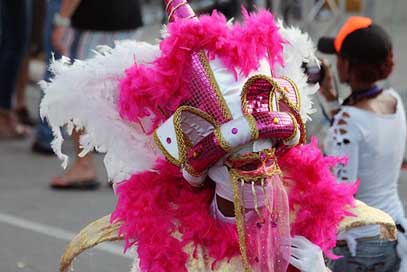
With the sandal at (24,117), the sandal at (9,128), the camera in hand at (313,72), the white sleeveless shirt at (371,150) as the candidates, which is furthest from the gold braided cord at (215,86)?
the sandal at (24,117)

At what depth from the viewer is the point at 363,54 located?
11.2 ft

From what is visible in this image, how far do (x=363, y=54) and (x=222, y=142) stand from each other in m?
1.23

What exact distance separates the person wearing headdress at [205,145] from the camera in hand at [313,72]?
14.7 inches

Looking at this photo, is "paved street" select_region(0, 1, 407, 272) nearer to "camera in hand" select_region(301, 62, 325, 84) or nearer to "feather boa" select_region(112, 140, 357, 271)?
"camera in hand" select_region(301, 62, 325, 84)

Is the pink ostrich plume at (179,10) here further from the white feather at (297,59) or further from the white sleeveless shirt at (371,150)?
the white sleeveless shirt at (371,150)

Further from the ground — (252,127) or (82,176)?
(252,127)

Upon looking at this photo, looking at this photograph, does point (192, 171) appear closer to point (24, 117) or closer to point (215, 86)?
point (215, 86)

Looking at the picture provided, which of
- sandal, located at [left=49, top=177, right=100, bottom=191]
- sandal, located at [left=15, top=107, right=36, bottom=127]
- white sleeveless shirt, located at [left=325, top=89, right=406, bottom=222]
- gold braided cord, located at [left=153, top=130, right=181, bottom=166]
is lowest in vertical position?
sandal, located at [left=15, top=107, right=36, bottom=127]

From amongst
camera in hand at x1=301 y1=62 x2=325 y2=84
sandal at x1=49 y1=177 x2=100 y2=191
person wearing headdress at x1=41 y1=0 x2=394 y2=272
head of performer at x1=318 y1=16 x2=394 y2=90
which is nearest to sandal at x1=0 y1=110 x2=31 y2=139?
sandal at x1=49 y1=177 x2=100 y2=191

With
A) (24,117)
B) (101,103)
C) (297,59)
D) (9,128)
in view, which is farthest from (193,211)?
(24,117)

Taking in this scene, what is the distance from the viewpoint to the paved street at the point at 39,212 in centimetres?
491

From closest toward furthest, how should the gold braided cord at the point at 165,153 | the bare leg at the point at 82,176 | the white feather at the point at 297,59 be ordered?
the gold braided cord at the point at 165,153 → the white feather at the point at 297,59 → the bare leg at the point at 82,176

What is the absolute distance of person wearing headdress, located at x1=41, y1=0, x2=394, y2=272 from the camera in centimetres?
241

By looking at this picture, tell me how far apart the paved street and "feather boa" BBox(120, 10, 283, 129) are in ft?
5.58
